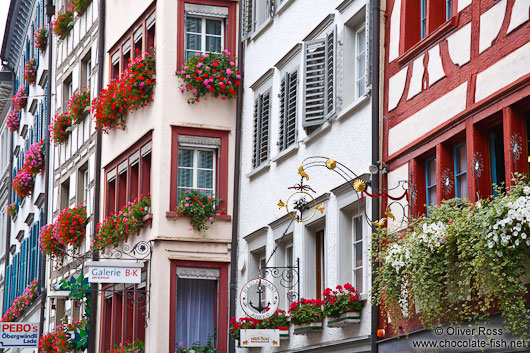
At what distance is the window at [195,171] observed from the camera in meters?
19.8

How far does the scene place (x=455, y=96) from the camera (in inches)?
475

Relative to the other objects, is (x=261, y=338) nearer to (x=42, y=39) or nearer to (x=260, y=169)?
(x=260, y=169)

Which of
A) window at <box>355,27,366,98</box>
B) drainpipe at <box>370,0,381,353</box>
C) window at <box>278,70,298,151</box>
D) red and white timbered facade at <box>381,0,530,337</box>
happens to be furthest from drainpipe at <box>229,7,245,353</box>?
red and white timbered facade at <box>381,0,530,337</box>

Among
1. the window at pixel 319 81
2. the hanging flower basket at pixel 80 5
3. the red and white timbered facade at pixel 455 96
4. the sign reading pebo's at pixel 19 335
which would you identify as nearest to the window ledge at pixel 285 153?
the window at pixel 319 81

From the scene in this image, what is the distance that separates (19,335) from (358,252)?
14953 millimetres

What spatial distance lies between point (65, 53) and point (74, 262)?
20.9 ft

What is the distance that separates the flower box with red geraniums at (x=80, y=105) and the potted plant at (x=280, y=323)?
405 inches

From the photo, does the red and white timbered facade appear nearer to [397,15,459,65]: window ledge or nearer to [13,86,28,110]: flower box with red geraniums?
[397,15,459,65]: window ledge

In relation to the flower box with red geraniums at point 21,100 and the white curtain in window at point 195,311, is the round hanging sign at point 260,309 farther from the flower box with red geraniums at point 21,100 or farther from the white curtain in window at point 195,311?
the flower box with red geraniums at point 21,100

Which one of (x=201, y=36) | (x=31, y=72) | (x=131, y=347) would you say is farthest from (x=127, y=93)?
(x=31, y=72)

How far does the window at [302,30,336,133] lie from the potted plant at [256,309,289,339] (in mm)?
2724

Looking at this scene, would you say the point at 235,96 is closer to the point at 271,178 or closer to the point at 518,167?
the point at 271,178

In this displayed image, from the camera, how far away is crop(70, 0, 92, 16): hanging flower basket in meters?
26.5

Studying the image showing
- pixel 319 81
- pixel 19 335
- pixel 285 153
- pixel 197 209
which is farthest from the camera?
pixel 19 335
